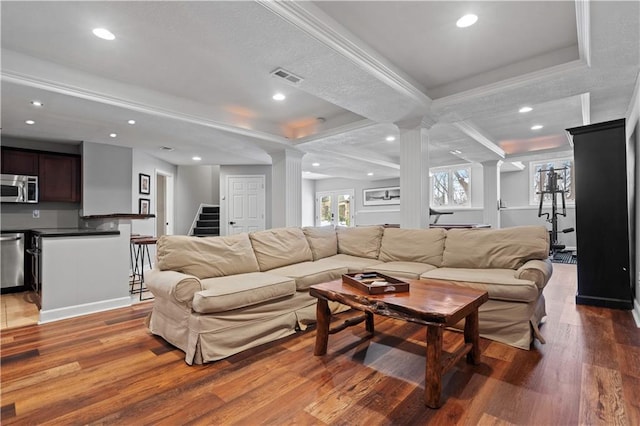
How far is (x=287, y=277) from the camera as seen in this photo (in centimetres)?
289

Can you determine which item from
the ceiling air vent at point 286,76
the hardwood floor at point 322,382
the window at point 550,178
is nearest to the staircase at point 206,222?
the hardwood floor at point 322,382

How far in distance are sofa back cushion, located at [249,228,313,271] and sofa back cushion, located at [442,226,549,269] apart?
1601 mm

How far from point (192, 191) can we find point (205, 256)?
623 cm

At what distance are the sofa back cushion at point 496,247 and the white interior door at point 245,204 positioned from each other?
5022 mm

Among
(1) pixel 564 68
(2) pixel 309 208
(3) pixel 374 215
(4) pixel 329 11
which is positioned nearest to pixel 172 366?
(4) pixel 329 11

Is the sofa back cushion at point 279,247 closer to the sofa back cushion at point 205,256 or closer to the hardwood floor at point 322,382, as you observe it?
the sofa back cushion at point 205,256

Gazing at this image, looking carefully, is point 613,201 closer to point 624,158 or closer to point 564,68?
point 624,158

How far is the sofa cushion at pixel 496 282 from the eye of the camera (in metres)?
2.40

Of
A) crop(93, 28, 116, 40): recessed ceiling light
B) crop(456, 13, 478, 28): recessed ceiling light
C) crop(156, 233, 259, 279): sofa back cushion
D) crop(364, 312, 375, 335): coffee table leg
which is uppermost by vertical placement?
crop(456, 13, 478, 28): recessed ceiling light

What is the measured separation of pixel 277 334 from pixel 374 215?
8.99 meters

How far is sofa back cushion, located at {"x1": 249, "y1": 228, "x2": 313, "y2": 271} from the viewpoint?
3.34 m

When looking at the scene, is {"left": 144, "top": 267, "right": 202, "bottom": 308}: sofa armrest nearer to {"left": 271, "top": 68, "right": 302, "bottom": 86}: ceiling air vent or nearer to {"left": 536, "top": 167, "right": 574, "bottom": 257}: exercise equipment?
{"left": 271, "top": 68, "right": 302, "bottom": 86}: ceiling air vent

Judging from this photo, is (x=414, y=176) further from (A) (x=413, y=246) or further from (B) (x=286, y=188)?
(B) (x=286, y=188)

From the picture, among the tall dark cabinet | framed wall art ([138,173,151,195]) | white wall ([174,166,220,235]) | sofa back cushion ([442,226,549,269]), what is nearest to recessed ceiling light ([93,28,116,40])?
sofa back cushion ([442,226,549,269])
